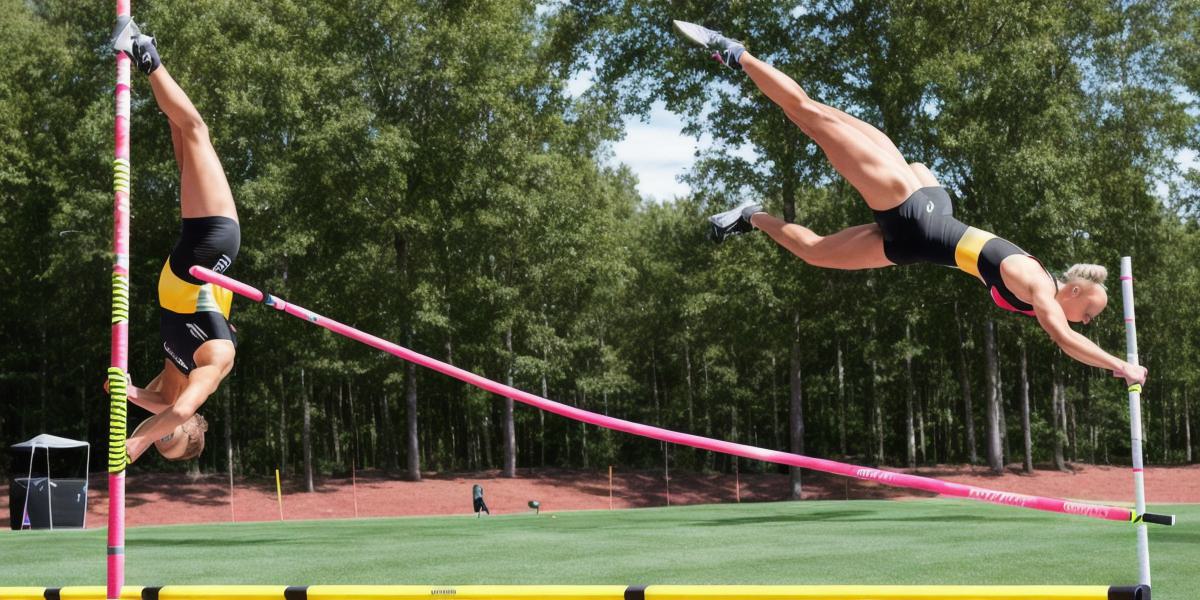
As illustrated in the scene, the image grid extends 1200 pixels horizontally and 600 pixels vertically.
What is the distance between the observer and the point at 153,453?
1630 inches

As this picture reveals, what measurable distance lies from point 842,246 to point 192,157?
3.73 m

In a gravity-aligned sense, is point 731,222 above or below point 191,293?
above

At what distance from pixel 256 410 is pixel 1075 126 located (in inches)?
1225

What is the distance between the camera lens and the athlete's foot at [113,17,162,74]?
226 inches

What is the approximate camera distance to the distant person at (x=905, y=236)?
5418 millimetres

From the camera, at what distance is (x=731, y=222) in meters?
6.91

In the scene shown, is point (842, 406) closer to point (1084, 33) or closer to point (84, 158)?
point (1084, 33)

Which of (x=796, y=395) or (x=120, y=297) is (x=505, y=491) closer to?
(x=796, y=395)

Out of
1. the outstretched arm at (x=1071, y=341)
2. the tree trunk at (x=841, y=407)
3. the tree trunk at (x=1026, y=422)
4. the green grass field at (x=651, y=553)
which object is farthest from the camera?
the tree trunk at (x=841, y=407)

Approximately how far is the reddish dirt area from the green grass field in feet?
43.1

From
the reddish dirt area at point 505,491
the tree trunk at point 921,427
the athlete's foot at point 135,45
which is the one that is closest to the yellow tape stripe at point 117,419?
the athlete's foot at point 135,45

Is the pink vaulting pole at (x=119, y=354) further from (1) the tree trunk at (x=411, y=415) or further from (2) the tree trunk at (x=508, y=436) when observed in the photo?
(2) the tree trunk at (x=508, y=436)

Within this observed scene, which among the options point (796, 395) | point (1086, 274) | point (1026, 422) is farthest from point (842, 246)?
point (1026, 422)

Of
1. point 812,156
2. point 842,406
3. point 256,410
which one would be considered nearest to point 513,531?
point 812,156
